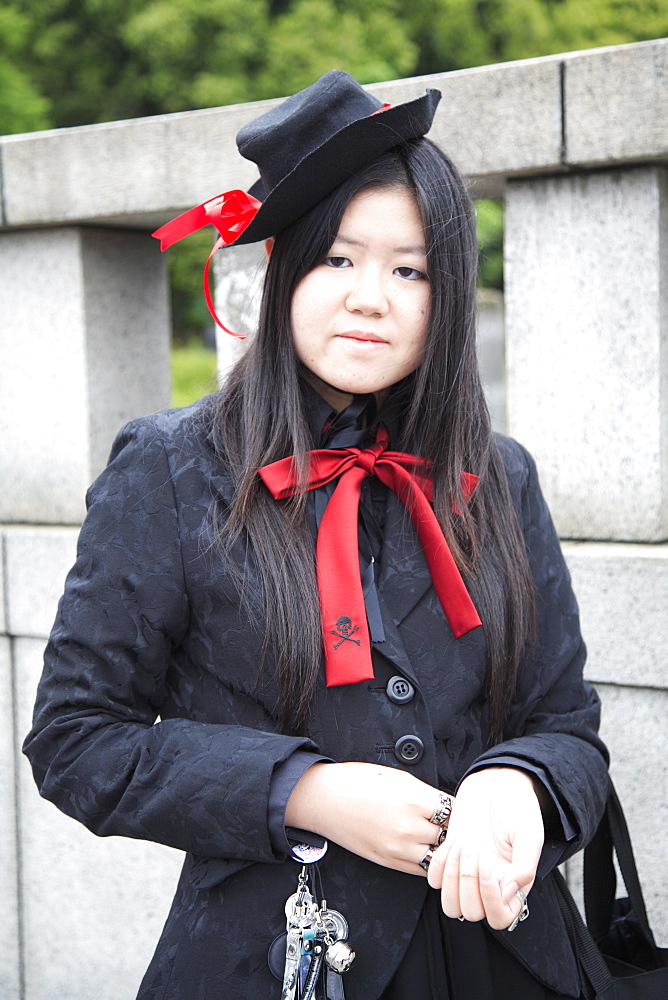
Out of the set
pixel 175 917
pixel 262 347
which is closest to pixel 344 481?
pixel 262 347

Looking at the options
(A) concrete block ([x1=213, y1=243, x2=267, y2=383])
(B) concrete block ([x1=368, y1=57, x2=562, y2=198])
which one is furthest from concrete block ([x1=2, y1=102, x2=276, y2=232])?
(B) concrete block ([x1=368, y1=57, x2=562, y2=198])

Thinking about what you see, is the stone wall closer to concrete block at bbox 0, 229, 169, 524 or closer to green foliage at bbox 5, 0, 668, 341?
concrete block at bbox 0, 229, 169, 524

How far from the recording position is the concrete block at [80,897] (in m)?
2.76

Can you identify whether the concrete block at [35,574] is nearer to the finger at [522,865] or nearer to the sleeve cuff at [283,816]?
the sleeve cuff at [283,816]

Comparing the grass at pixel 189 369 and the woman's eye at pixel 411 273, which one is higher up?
the grass at pixel 189 369

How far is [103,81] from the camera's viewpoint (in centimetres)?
2241

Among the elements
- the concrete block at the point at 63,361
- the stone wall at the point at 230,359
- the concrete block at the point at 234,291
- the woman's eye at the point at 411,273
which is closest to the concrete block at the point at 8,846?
the stone wall at the point at 230,359

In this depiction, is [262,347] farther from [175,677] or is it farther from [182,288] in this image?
[182,288]

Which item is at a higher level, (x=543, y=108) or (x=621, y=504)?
(x=543, y=108)

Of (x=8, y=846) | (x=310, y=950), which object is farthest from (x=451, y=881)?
(x=8, y=846)

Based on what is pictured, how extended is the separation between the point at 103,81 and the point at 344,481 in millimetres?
23144

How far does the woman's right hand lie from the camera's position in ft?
4.44

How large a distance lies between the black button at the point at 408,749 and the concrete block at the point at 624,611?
0.90 meters

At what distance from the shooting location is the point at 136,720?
59.3 inches
